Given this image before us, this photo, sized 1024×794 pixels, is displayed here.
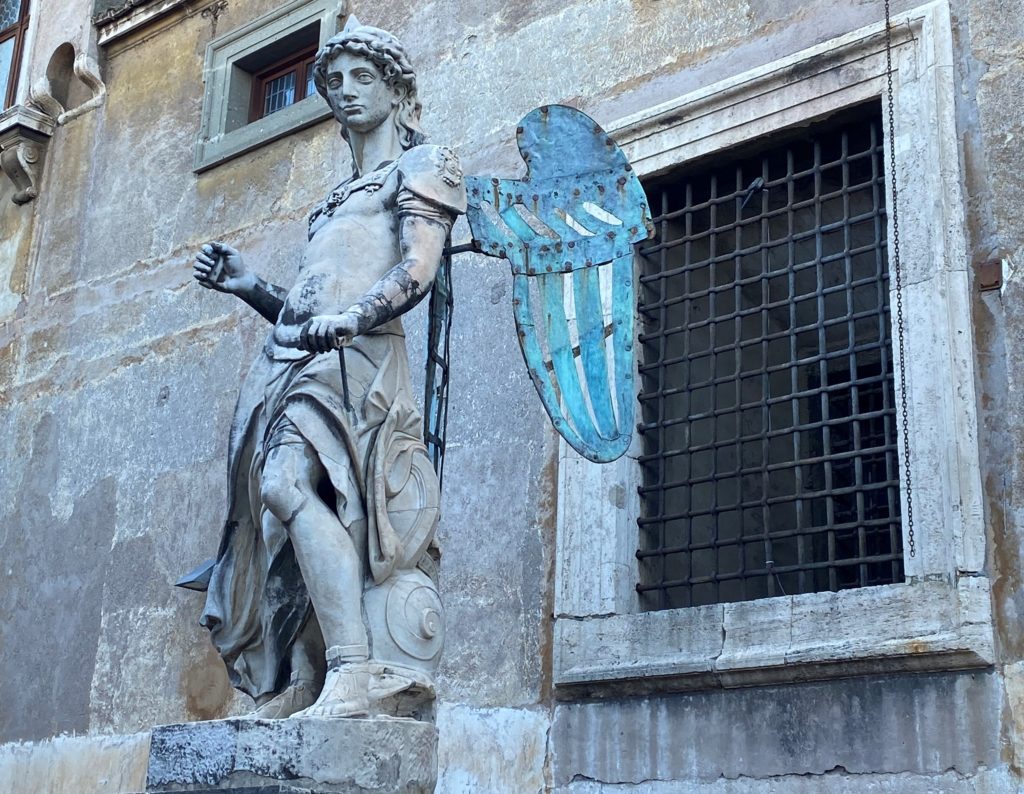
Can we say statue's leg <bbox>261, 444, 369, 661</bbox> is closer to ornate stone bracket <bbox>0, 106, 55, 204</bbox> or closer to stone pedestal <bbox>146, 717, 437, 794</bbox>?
stone pedestal <bbox>146, 717, 437, 794</bbox>

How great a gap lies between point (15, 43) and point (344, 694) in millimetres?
8429

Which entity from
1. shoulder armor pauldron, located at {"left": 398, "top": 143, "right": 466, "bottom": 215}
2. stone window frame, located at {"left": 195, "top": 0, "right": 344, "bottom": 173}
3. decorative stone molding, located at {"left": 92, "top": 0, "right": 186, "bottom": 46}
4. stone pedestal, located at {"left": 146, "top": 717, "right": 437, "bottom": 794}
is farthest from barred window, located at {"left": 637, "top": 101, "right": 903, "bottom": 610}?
decorative stone molding, located at {"left": 92, "top": 0, "right": 186, "bottom": 46}

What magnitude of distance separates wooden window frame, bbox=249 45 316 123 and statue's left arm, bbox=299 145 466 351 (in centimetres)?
459

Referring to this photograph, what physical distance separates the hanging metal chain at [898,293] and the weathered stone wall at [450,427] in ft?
0.90

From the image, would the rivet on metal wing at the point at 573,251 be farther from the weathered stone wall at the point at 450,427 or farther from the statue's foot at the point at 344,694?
the weathered stone wall at the point at 450,427

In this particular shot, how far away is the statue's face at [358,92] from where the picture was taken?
4637 mm

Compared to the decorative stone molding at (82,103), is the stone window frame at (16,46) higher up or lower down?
higher up

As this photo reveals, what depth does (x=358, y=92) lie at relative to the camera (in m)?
4.66

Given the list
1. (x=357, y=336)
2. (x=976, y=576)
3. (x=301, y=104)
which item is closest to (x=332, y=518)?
(x=357, y=336)

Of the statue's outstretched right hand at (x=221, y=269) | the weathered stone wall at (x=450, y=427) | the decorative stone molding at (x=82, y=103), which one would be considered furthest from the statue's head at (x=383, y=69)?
the decorative stone molding at (x=82, y=103)

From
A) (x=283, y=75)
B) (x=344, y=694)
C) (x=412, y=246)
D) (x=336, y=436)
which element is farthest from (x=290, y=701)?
(x=283, y=75)

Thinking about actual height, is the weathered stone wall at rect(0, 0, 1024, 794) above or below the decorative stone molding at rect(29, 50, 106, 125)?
below

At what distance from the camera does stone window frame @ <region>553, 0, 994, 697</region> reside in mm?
5215

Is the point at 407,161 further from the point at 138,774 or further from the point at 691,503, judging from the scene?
the point at 138,774
